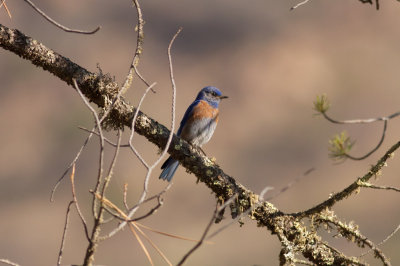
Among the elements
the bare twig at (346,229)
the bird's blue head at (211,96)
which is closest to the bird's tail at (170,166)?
the bird's blue head at (211,96)

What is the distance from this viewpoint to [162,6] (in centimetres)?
1803

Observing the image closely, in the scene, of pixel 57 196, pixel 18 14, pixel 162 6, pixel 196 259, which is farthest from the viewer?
pixel 162 6

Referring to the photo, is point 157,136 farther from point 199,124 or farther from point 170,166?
point 199,124

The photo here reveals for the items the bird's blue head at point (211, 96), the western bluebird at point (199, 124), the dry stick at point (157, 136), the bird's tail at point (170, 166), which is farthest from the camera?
the bird's blue head at point (211, 96)

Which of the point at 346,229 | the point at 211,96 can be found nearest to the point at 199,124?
the point at 211,96

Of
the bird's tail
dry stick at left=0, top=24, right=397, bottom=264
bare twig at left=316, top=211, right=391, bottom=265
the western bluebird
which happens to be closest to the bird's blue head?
the western bluebird

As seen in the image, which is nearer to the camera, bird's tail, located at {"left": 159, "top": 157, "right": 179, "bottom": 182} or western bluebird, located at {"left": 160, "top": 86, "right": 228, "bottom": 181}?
bird's tail, located at {"left": 159, "top": 157, "right": 179, "bottom": 182}

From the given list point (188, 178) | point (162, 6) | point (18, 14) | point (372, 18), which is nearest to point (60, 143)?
point (188, 178)

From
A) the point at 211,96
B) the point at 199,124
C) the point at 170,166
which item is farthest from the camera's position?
the point at 211,96

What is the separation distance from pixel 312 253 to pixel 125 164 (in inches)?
404

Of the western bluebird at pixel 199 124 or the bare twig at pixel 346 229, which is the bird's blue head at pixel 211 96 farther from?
the bare twig at pixel 346 229

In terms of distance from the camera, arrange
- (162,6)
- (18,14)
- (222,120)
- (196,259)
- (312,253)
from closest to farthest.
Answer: (312,253) → (196,259) → (222,120) → (18,14) → (162,6)

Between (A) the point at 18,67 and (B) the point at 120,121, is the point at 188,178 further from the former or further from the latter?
(B) the point at 120,121

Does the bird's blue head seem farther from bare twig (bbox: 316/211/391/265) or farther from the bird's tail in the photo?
bare twig (bbox: 316/211/391/265)
